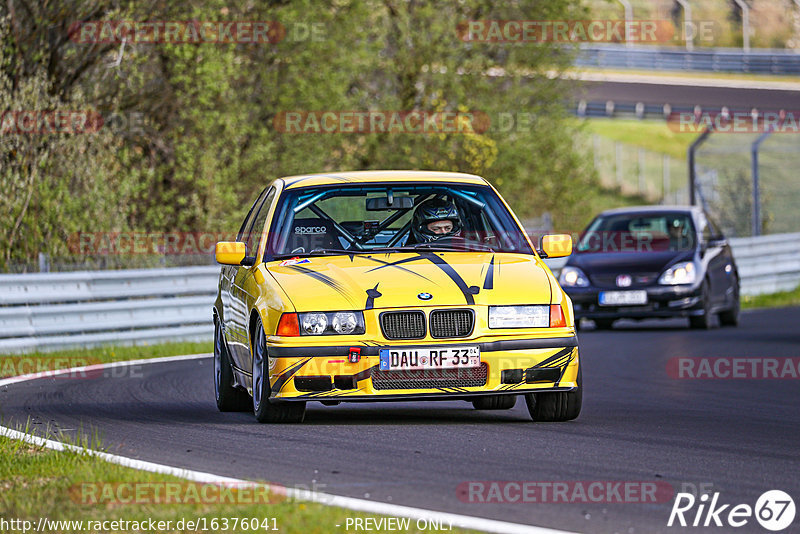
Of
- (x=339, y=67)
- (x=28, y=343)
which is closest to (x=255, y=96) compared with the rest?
(x=339, y=67)

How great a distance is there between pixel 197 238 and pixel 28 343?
1059 cm

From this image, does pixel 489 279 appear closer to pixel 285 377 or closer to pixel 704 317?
pixel 285 377

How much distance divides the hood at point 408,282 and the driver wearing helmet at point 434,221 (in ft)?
1.63

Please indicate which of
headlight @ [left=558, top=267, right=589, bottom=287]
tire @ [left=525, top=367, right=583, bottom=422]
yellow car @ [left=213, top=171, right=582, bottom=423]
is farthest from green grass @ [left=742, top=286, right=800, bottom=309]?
tire @ [left=525, top=367, right=583, bottom=422]

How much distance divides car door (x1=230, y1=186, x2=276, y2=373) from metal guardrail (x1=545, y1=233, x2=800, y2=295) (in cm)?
1607

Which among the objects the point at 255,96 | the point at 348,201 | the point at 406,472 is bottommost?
the point at 406,472

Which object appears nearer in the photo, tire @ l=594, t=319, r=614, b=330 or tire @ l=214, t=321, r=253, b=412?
tire @ l=214, t=321, r=253, b=412

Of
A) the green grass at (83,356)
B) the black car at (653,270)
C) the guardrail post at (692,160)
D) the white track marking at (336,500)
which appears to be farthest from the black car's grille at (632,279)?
the white track marking at (336,500)

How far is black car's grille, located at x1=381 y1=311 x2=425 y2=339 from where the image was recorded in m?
8.76

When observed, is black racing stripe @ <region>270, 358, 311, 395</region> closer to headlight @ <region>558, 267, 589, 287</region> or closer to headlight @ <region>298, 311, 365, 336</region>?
headlight @ <region>298, 311, 365, 336</region>

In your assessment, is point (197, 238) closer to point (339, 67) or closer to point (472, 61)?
point (339, 67)

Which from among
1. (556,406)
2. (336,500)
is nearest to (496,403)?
(556,406)

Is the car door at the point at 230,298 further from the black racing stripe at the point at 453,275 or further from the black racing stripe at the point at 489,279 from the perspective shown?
the black racing stripe at the point at 489,279

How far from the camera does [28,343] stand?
16.5 metres
